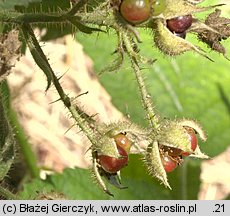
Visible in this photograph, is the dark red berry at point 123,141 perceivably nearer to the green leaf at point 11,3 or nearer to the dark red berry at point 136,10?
the dark red berry at point 136,10

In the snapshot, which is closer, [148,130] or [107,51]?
[148,130]

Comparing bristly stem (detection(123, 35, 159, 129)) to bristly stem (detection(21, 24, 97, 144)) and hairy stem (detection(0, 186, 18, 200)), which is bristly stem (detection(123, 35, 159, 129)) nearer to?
bristly stem (detection(21, 24, 97, 144))

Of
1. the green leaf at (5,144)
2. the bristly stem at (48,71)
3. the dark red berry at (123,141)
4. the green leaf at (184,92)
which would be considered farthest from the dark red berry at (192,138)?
the green leaf at (184,92)

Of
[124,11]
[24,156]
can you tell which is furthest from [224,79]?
[124,11]

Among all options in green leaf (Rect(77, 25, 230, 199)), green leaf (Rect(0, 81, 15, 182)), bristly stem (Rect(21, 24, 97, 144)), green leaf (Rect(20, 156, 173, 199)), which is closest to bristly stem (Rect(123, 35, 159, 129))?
bristly stem (Rect(21, 24, 97, 144))

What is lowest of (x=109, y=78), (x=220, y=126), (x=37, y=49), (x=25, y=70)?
(x=25, y=70)

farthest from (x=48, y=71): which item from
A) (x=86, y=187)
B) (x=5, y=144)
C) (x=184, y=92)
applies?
(x=184, y=92)

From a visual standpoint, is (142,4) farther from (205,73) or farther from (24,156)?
(24,156)
